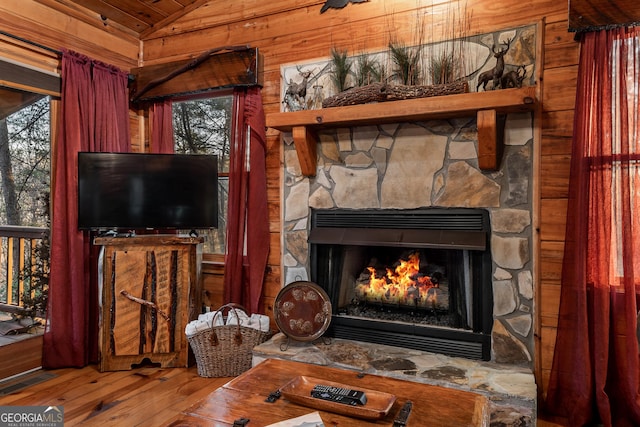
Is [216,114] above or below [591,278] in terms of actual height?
above

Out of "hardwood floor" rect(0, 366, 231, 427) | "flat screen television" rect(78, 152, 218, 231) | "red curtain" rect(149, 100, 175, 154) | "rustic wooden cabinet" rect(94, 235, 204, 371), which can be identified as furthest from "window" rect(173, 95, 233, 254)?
"hardwood floor" rect(0, 366, 231, 427)

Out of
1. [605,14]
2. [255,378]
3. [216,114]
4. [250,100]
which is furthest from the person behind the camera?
[216,114]

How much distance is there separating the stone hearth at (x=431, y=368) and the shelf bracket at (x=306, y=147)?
1116mm

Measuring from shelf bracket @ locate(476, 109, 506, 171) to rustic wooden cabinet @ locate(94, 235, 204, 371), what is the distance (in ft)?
6.21

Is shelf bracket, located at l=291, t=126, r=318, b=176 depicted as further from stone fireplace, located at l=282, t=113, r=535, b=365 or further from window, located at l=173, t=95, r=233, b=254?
window, located at l=173, t=95, r=233, b=254

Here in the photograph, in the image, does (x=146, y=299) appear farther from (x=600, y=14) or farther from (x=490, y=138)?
(x=600, y=14)

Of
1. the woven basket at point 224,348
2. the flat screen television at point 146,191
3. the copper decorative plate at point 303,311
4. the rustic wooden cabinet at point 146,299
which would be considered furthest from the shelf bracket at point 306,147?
the woven basket at point 224,348

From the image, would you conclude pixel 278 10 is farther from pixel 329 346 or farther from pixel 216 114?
pixel 329 346

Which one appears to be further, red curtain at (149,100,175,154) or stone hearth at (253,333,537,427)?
red curtain at (149,100,175,154)

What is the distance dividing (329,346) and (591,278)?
1.47 metres

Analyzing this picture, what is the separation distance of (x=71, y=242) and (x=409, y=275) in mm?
2280

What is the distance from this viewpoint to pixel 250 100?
10.5 feet

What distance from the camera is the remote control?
1.48 metres

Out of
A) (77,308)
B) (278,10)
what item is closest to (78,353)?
(77,308)
